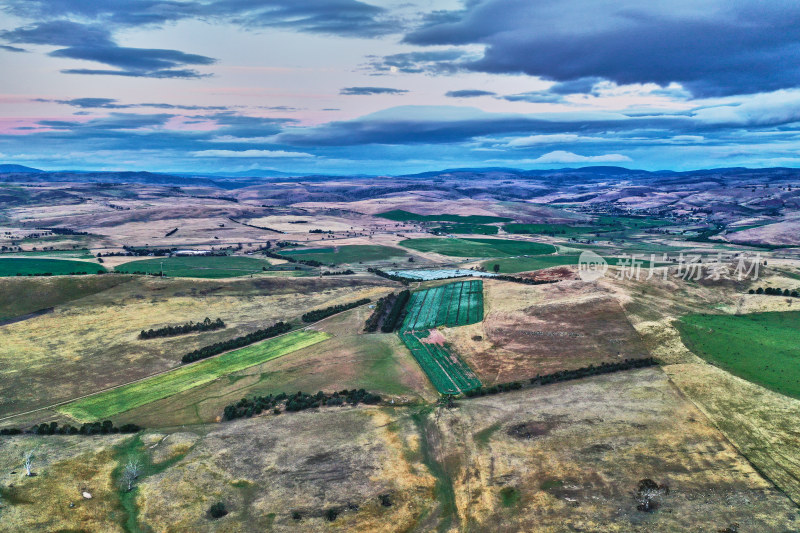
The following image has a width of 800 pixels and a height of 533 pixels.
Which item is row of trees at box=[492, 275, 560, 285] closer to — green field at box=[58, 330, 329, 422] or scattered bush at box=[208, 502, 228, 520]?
green field at box=[58, 330, 329, 422]

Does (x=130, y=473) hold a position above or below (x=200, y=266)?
below

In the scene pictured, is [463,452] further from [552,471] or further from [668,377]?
[668,377]

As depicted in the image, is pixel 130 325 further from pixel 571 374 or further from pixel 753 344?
pixel 753 344

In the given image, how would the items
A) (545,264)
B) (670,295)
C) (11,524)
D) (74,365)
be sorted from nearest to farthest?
(11,524) → (74,365) → (670,295) → (545,264)

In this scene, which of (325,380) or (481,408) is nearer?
(481,408)

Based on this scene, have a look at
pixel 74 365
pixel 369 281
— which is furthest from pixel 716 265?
pixel 74 365

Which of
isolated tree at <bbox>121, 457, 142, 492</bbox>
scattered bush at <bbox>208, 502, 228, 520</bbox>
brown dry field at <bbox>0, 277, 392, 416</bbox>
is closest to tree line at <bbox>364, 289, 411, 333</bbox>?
brown dry field at <bbox>0, 277, 392, 416</bbox>

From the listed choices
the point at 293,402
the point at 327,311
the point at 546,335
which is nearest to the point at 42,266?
the point at 327,311
